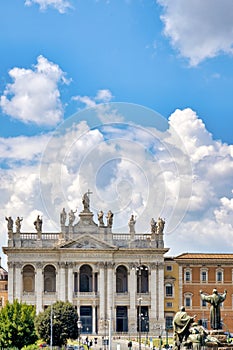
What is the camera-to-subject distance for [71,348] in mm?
68250

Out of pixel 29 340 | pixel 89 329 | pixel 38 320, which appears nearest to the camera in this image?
pixel 29 340

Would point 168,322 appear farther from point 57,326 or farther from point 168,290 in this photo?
point 57,326

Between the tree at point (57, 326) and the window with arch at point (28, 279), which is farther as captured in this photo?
the window with arch at point (28, 279)

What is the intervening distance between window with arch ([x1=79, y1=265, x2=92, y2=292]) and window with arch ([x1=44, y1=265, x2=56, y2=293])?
10.1 feet

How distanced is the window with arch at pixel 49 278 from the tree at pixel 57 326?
22392mm

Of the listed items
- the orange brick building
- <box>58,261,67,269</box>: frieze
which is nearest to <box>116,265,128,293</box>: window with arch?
the orange brick building

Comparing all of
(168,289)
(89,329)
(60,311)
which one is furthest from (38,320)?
(168,289)

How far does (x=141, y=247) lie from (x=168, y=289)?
241 inches

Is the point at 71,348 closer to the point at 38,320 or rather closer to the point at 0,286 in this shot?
the point at 38,320

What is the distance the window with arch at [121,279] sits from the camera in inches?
3834

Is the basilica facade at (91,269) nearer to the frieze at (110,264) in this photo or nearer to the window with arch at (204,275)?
the frieze at (110,264)

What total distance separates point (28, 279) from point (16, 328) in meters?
29.8

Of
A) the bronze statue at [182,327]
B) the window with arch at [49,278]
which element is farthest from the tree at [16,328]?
the bronze statue at [182,327]

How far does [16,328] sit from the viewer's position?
217ft
